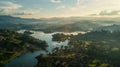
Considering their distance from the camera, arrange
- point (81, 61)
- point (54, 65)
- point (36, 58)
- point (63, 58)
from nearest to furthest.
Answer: point (54, 65) → point (81, 61) → point (63, 58) → point (36, 58)

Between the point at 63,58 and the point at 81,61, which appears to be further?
the point at 63,58

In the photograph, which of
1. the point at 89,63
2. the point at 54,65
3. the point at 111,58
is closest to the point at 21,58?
the point at 54,65

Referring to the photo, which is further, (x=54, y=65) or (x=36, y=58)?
(x=36, y=58)

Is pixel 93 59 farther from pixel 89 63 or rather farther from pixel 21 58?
pixel 21 58

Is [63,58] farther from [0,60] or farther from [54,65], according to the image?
[0,60]

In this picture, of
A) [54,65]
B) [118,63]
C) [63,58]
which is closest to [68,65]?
[54,65]

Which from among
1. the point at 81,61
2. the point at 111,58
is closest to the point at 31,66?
the point at 81,61

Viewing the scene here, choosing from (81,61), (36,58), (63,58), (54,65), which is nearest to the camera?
(54,65)

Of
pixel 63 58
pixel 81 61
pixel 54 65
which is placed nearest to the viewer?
pixel 54 65
